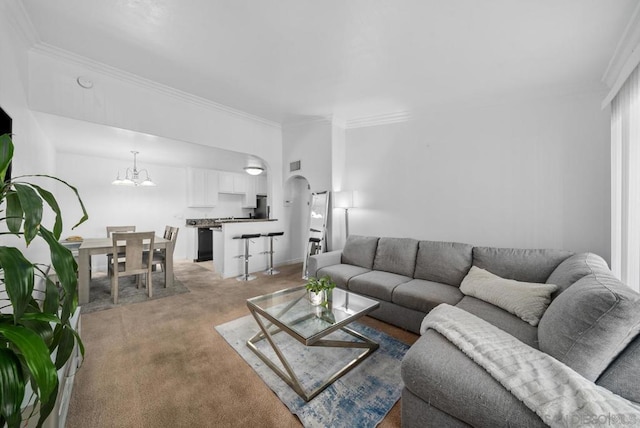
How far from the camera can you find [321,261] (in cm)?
329

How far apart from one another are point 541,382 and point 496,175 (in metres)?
2.85

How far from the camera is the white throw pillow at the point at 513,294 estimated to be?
1764 mm

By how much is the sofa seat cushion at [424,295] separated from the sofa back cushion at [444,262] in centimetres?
12

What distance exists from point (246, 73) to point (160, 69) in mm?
975

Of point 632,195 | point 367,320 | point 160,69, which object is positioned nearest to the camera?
point 632,195

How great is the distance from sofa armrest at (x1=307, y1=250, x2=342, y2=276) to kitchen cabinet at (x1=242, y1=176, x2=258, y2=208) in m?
4.22

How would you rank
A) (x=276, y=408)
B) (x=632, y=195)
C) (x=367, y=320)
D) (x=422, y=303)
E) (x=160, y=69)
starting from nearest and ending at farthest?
(x=276, y=408) < (x=632, y=195) < (x=422, y=303) < (x=367, y=320) < (x=160, y=69)

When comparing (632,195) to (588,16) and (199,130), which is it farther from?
(199,130)

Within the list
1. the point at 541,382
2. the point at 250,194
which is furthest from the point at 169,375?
the point at 250,194

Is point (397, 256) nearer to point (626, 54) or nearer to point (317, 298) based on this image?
point (317, 298)

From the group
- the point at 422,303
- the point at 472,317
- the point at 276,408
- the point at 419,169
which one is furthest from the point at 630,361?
the point at 419,169

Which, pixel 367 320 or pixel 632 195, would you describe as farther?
pixel 367 320

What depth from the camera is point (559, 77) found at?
272cm

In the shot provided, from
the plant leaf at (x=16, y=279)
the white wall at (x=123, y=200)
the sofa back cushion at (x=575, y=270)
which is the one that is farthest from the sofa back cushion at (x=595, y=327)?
the white wall at (x=123, y=200)
